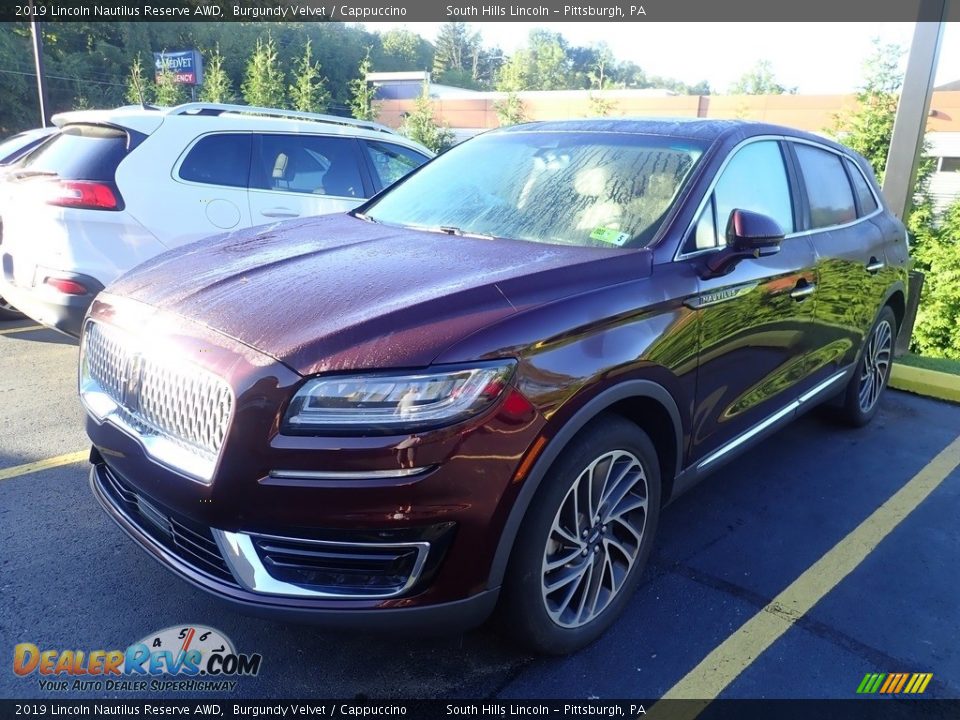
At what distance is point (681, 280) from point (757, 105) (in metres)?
28.1

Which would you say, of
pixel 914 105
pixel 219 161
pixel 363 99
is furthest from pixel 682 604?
pixel 363 99

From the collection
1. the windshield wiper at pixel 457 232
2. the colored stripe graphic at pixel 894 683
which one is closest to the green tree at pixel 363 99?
the windshield wiper at pixel 457 232

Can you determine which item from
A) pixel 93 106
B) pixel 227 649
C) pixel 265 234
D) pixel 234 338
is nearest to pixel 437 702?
pixel 227 649

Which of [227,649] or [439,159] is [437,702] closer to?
[227,649]

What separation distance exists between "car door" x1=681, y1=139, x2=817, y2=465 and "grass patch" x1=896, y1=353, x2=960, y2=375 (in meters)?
2.98

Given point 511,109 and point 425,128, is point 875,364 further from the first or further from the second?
point 511,109

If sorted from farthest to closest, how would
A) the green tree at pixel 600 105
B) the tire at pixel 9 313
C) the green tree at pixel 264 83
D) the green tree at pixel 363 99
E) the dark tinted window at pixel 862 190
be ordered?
the green tree at pixel 264 83 < the green tree at pixel 600 105 < the green tree at pixel 363 99 < the tire at pixel 9 313 < the dark tinted window at pixel 862 190

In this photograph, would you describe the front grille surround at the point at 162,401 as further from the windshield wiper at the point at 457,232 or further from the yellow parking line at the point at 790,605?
the yellow parking line at the point at 790,605

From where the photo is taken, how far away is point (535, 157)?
340cm

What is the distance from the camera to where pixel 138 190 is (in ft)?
16.0

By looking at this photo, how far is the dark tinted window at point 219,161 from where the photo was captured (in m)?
5.26

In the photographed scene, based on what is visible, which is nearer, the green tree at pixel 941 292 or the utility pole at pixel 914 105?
the utility pole at pixel 914 105

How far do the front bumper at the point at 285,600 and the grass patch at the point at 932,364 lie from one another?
17.6ft

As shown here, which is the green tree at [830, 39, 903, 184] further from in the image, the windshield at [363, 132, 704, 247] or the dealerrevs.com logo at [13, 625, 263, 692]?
the dealerrevs.com logo at [13, 625, 263, 692]
